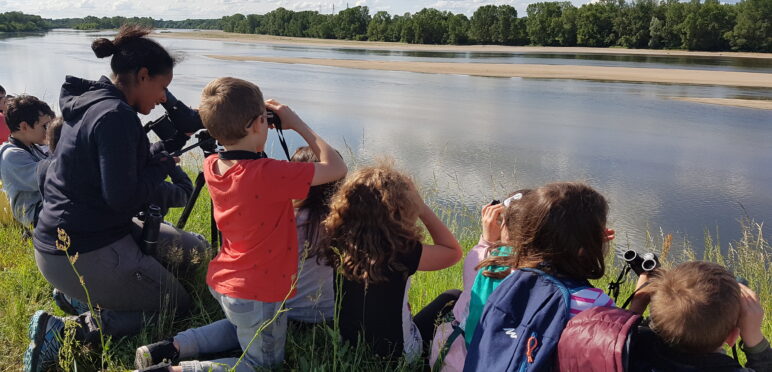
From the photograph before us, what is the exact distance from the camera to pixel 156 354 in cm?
203

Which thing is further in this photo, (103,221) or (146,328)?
(146,328)

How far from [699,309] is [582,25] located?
4855 cm

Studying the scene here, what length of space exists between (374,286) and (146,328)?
3.18 ft

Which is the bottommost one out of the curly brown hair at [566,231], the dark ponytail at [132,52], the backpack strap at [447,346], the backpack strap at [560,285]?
the backpack strap at [447,346]

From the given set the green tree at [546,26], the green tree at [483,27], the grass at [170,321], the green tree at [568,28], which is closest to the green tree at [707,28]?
the green tree at [568,28]

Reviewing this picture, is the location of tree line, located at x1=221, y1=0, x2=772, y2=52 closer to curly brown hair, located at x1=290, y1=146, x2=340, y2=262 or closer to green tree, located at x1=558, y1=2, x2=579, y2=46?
green tree, located at x1=558, y1=2, x2=579, y2=46

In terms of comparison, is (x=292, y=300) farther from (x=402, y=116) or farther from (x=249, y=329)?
(x=402, y=116)

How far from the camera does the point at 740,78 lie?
1884 cm

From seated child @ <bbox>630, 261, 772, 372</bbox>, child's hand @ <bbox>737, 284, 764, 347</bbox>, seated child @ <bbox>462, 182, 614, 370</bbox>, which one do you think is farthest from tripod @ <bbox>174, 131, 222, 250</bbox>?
child's hand @ <bbox>737, 284, 764, 347</bbox>

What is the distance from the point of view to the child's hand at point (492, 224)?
6.54ft

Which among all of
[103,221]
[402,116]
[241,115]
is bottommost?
[402,116]

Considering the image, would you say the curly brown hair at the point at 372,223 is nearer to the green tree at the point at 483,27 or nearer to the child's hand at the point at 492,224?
the child's hand at the point at 492,224

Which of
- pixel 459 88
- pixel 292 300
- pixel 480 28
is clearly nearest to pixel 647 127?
pixel 459 88

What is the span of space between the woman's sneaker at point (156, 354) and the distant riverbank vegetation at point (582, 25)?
37354mm
